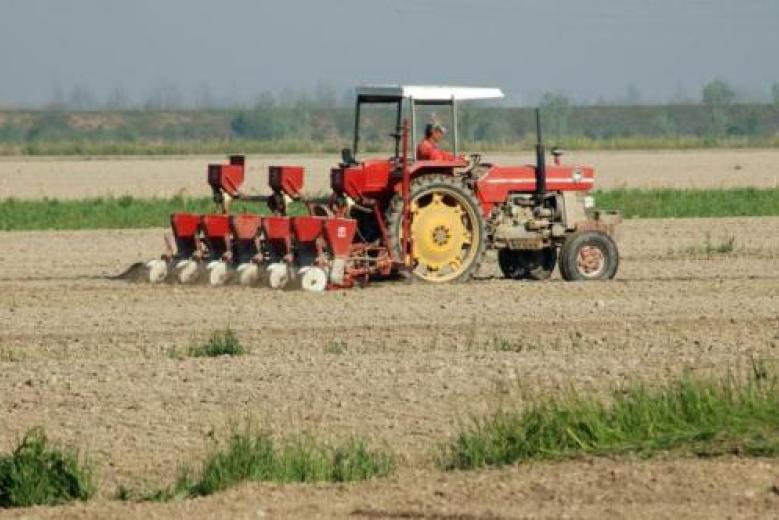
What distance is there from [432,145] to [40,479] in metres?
9.58

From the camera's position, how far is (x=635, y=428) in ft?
32.5

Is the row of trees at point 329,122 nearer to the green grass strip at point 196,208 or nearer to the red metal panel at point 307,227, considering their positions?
the green grass strip at point 196,208

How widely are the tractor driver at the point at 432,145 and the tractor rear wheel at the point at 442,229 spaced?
22 centimetres

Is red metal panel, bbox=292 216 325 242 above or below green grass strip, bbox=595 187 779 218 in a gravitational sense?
above

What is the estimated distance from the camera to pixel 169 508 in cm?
899

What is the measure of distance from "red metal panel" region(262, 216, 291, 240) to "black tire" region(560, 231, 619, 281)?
9.14 feet

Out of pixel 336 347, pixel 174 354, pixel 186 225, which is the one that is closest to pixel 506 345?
pixel 336 347

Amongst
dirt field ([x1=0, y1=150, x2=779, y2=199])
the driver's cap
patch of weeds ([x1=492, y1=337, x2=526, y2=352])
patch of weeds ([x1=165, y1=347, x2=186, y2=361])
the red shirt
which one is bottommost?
patch of weeds ([x1=165, y1=347, x2=186, y2=361])

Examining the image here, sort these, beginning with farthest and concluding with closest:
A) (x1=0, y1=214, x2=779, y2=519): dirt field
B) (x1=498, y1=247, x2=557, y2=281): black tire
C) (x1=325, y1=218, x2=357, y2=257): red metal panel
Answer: (x1=498, y1=247, x2=557, y2=281): black tire < (x1=325, y1=218, x2=357, y2=257): red metal panel < (x1=0, y1=214, x2=779, y2=519): dirt field

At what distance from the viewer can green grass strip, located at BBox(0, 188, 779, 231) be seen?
98.3 ft

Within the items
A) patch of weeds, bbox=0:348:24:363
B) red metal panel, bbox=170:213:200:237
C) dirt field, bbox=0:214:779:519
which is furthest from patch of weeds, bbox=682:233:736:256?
patch of weeds, bbox=0:348:24:363

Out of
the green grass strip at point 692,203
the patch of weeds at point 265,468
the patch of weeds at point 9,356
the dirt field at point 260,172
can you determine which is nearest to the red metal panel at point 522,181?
the patch of weeds at point 9,356

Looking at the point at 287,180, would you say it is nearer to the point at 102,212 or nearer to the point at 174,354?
the point at 174,354

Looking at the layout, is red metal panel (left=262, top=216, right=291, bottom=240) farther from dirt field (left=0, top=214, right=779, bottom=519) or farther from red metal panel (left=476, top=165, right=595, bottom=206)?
red metal panel (left=476, top=165, right=595, bottom=206)
